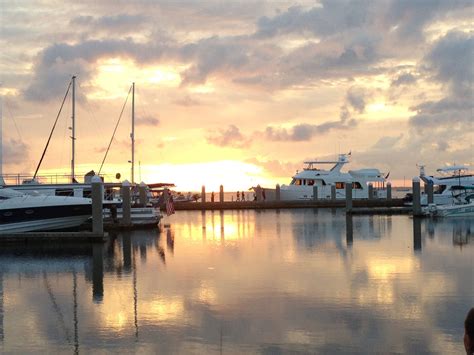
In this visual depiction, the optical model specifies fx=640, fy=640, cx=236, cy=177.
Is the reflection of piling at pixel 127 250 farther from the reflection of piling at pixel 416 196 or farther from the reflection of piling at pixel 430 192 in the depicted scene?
the reflection of piling at pixel 430 192

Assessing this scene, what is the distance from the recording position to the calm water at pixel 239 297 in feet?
32.6

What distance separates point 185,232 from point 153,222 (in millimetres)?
2645

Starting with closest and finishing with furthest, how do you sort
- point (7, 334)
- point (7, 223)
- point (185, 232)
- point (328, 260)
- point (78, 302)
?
1. point (7, 334)
2. point (78, 302)
3. point (328, 260)
4. point (7, 223)
5. point (185, 232)

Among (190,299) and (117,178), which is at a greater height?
(117,178)

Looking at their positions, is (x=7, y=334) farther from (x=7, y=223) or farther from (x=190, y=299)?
(x=7, y=223)

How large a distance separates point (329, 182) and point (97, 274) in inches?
2005

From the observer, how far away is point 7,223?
1032 inches

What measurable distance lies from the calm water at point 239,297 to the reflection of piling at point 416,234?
5.8 inches

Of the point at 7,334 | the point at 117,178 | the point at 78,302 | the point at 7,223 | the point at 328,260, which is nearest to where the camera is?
the point at 7,334

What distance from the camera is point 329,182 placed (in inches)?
2603

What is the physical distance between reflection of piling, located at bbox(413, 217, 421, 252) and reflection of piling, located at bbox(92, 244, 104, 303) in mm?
10624

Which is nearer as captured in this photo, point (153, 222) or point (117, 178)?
point (153, 222)

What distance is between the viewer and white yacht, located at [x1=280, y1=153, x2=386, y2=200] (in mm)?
64975

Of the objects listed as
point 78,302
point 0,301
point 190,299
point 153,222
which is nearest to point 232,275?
point 190,299
